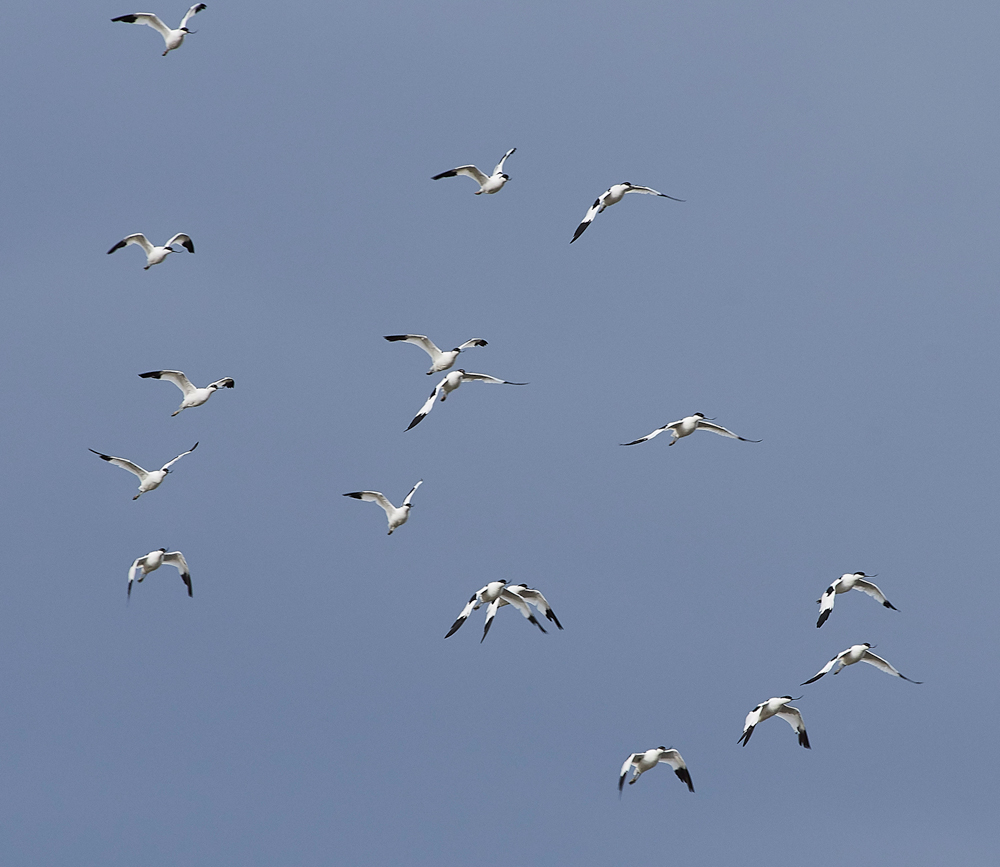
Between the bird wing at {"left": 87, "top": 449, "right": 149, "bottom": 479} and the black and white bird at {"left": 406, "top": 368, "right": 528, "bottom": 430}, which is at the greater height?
the black and white bird at {"left": 406, "top": 368, "right": 528, "bottom": 430}

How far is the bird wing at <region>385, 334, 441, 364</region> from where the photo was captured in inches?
1511

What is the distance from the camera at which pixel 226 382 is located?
3741cm

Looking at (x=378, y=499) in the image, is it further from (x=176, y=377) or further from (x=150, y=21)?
(x=150, y=21)

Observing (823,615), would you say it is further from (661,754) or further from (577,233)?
(577,233)

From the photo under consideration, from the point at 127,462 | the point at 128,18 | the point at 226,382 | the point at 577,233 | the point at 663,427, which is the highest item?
the point at 128,18

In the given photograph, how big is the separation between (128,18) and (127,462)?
1227 centimetres

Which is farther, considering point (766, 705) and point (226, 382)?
point (226, 382)

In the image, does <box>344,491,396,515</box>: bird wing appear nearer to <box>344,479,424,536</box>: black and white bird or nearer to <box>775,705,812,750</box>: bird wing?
<box>344,479,424,536</box>: black and white bird

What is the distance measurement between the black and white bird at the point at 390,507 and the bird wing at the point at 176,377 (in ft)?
17.1

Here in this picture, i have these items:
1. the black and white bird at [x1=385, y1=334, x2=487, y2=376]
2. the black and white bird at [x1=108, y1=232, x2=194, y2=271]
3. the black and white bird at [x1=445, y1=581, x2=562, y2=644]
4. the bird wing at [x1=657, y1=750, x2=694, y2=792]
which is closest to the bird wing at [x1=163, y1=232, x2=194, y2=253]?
the black and white bird at [x1=108, y1=232, x2=194, y2=271]

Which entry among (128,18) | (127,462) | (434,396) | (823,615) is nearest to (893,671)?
(823,615)

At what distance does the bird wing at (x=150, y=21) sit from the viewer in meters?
38.5

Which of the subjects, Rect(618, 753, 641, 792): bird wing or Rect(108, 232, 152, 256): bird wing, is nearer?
Rect(618, 753, 641, 792): bird wing

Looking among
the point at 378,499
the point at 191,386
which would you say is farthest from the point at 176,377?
the point at 378,499
